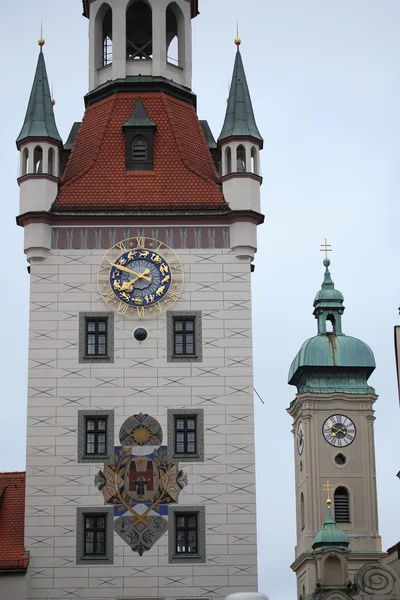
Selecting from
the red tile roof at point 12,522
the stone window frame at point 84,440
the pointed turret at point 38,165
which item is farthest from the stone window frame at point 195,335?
the red tile roof at point 12,522

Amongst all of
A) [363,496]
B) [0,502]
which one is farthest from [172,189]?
[363,496]

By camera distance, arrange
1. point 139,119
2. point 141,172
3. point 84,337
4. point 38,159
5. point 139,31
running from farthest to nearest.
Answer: point 139,31, point 139,119, point 141,172, point 38,159, point 84,337

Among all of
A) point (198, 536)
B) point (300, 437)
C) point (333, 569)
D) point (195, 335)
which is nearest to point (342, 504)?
point (300, 437)

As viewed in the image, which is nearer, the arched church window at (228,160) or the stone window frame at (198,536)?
the stone window frame at (198,536)

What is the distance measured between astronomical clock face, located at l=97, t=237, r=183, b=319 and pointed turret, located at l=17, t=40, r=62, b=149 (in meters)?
4.53

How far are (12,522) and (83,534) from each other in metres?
2.65

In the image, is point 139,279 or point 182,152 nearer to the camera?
point 139,279

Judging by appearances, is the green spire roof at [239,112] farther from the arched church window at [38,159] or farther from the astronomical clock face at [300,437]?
the astronomical clock face at [300,437]

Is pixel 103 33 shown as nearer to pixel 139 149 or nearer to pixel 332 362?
pixel 139 149

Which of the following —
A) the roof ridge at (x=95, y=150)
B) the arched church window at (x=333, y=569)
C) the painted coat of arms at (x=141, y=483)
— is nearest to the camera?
the painted coat of arms at (x=141, y=483)

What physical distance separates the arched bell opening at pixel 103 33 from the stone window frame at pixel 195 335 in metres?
10.6

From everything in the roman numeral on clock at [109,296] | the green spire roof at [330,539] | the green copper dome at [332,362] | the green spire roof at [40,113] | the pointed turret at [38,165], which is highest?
the green copper dome at [332,362]

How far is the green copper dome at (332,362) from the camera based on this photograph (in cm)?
9469

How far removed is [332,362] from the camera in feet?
312
